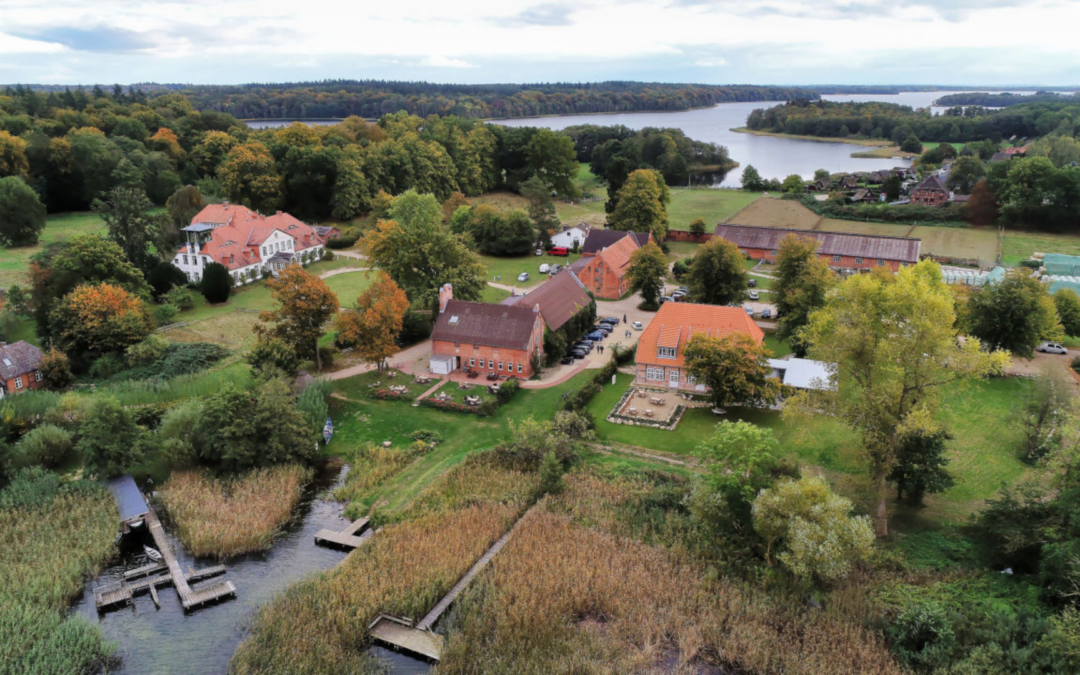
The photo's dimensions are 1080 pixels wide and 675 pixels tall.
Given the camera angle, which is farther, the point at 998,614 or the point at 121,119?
the point at 121,119

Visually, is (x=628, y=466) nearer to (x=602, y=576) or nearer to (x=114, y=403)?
(x=602, y=576)

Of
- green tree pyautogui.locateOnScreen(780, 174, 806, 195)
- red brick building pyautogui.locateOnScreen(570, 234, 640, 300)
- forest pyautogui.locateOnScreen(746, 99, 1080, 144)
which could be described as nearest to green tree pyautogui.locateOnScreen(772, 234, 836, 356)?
red brick building pyautogui.locateOnScreen(570, 234, 640, 300)

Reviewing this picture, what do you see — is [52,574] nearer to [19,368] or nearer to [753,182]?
A: [19,368]

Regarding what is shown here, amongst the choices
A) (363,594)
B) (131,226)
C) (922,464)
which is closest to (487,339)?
(363,594)

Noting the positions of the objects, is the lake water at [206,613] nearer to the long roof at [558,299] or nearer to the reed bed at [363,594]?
Answer: the reed bed at [363,594]

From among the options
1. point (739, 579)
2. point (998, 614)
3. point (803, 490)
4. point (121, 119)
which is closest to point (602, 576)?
point (739, 579)

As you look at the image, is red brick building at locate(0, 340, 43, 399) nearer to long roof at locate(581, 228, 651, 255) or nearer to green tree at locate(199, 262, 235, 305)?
green tree at locate(199, 262, 235, 305)
